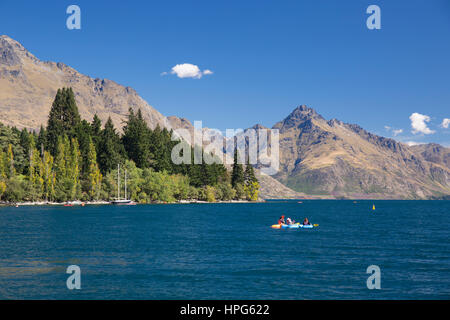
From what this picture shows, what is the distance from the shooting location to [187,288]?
125 ft

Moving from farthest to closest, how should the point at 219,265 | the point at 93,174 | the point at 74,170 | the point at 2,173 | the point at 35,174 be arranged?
the point at 93,174 → the point at 74,170 → the point at 35,174 → the point at 2,173 → the point at 219,265

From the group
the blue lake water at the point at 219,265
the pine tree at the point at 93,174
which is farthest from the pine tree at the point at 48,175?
the blue lake water at the point at 219,265

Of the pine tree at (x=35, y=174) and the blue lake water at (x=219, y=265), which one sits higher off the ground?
the pine tree at (x=35, y=174)

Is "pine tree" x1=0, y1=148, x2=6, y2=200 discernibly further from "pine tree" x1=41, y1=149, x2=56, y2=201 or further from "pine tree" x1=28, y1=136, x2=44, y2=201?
"pine tree" x1=41, y1=149, x2=56, y2=201

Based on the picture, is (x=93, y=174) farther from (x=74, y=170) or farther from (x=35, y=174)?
(x=35, y=174)

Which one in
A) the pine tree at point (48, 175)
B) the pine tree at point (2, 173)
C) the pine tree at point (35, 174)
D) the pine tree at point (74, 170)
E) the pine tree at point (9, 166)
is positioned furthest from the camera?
the pine tree at point (74, 170)

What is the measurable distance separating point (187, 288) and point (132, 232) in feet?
163

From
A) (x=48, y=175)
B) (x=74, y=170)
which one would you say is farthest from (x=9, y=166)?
(x=74, y=170)

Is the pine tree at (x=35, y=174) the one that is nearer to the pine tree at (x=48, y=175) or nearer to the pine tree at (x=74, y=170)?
the pine tree at (x=48, y=175)

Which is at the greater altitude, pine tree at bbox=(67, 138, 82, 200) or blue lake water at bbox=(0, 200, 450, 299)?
pine tree at bbox=(67, 138, 82, 200)

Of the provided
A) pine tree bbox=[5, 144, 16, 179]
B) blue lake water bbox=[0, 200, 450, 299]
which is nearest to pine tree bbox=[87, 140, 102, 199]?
pine tree bbox=[5, 144, 16, 179]

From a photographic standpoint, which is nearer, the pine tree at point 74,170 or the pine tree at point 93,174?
the pine tree at point 74,170

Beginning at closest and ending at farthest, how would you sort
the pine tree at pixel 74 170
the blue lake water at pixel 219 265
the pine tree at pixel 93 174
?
the blue lake water at pixel 219 265 → the pine tree at pixel 74 170 → the pine tree at pixel 93 174
